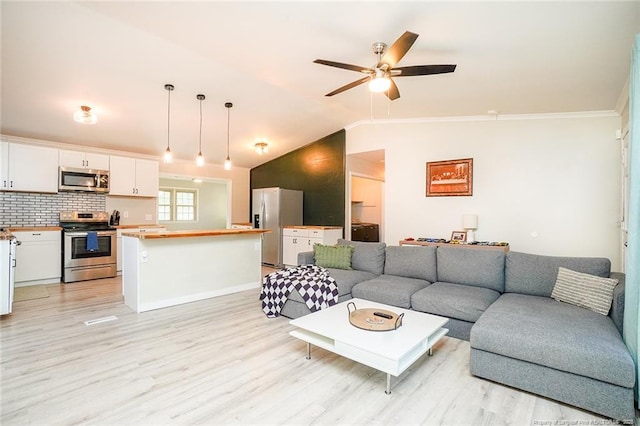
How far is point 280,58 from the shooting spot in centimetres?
342

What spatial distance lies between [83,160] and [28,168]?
723 millimetres

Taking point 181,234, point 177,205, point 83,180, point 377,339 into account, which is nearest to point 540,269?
point 377,339

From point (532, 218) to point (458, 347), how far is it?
9.37ft

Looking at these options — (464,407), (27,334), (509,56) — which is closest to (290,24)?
(509,56)

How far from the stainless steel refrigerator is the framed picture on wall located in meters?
2.95

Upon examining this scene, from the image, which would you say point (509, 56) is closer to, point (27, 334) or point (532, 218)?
point (532, 218)

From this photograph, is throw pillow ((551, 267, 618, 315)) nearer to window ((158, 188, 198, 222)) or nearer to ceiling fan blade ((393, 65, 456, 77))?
ceiling fan blade ((393, 65, 456, 77))

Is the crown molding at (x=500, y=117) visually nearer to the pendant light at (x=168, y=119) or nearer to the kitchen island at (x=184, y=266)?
the kitchen island at (x=184, y=266)

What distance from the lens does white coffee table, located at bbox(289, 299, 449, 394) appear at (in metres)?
1.96

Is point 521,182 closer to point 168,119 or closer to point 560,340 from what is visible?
point 560,340

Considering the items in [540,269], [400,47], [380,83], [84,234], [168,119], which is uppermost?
[168,119]

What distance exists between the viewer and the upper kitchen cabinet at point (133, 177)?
18.6ft

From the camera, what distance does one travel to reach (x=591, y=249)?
13.8 ft

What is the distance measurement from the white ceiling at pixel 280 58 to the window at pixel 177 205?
13.8 ft
